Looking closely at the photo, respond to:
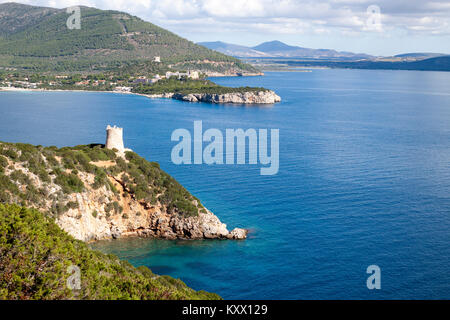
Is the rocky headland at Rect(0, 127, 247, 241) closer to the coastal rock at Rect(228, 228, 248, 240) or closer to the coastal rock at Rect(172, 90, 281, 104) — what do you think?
the coastal rock at Rect(228, 228, 248, 240)

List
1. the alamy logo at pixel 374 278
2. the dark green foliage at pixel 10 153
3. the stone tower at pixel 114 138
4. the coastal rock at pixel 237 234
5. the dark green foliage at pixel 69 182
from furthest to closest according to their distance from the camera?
the stone tower at pixel 114 138
the coastal rock at pixel 237 234
the dark green foliage at pixel 69 182
the dark green foliage at pixel 10 153
the alamy logo at pixel 374 278

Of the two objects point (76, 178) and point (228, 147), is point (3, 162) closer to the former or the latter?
point (76, 178)

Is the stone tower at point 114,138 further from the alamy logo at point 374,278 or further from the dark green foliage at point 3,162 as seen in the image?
the alamy logo at point 374,278

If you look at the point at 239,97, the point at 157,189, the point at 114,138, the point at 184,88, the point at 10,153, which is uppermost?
the point at 184,88

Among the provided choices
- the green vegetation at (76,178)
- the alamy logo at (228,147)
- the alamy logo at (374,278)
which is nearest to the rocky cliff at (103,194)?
the green vegetation at (76,178)

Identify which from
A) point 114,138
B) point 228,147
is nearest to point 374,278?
point 114,138
